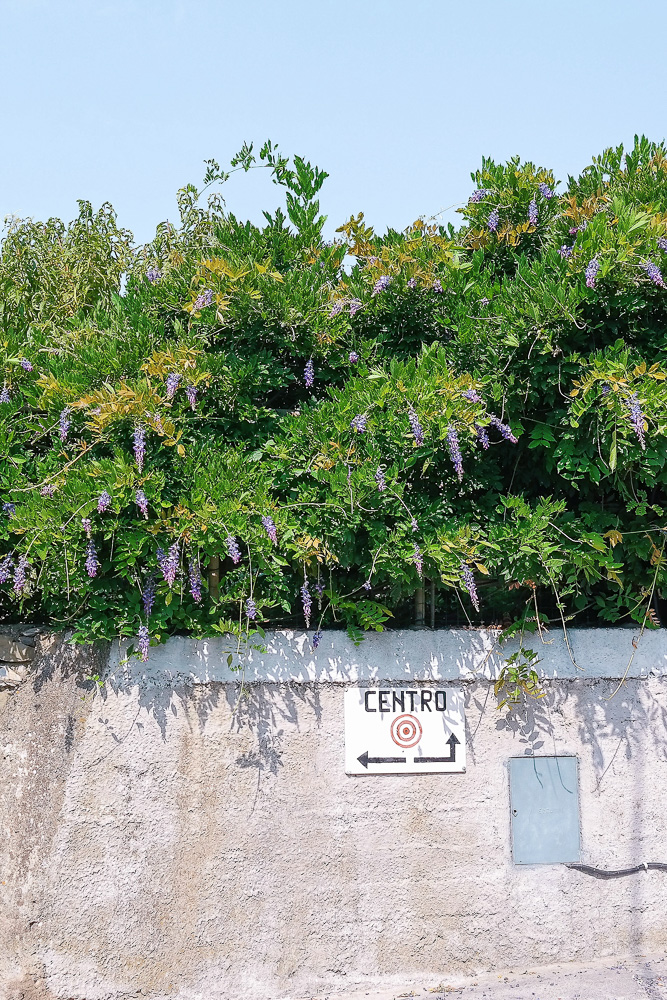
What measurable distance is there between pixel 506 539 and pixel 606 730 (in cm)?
123

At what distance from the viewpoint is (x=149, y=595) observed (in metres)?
3.89

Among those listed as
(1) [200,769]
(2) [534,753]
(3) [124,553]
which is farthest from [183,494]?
(2) [534,753]

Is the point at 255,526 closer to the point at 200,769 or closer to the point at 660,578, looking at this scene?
the point at 200,769

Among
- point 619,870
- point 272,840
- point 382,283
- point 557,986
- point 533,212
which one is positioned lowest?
point 557,986

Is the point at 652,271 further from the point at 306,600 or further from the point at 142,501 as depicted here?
the point at 142,501

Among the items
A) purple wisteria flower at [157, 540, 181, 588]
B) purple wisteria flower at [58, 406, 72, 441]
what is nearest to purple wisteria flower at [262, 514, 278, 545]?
purple wisteria flower at [157, 540, 181, 588]

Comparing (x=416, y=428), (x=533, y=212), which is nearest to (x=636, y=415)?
(x=416, y=428)

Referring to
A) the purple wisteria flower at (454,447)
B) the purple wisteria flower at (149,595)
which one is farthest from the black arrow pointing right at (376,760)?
the purple wisteria flower at (454,447)

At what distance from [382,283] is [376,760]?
257cm

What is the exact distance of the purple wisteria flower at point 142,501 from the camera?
3.72m

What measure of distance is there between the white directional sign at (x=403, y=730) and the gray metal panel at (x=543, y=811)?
35 cm

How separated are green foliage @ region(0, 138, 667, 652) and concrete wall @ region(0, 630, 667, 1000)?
0.92 feet

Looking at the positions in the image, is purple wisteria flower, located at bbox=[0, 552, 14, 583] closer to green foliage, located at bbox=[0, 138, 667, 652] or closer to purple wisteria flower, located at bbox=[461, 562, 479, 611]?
green foliage, located at bbox=[0, 138, 667, 652]

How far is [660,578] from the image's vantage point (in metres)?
4.27
